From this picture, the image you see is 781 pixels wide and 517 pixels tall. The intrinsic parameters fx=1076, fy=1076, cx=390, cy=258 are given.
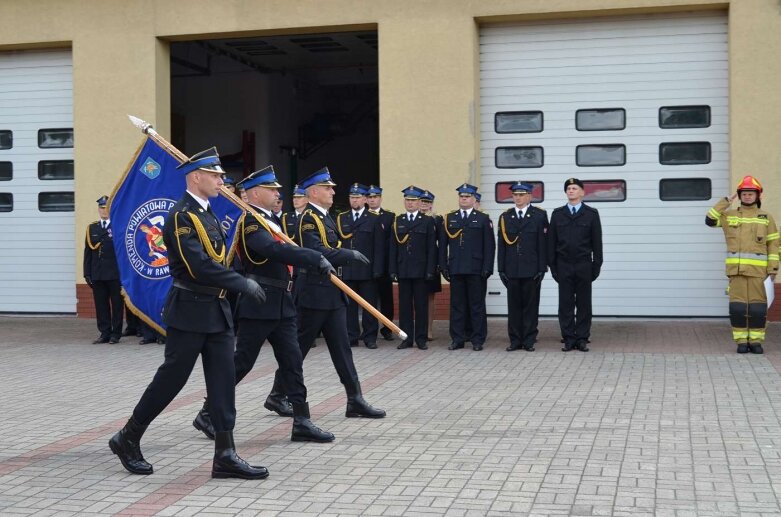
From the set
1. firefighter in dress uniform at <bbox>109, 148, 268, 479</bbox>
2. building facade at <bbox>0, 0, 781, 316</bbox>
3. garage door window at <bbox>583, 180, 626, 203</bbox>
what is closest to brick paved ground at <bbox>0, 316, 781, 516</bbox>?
firefighter in dress uniform at <bbox>109, 148, 268, 479</bbox>

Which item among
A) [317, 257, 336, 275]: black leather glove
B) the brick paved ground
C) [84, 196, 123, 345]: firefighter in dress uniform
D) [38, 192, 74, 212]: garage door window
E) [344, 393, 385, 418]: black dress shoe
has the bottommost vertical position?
the brick paved ground

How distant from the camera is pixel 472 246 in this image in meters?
13.2

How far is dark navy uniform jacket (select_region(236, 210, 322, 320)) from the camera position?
7.15 m

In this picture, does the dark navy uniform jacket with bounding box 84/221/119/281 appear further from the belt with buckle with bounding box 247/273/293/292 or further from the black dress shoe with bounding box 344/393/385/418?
the belt with buckle with bounding box 247/273/293/292

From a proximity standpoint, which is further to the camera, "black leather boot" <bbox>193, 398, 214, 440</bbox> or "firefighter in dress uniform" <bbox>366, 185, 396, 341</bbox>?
"firefighter in dress uniform" <bbox>366, 185, 396, 341</bbox>

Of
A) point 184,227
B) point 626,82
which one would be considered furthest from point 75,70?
point 184,227

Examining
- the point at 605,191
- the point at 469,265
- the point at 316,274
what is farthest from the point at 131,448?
the point at 605,191

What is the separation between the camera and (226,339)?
6.60m

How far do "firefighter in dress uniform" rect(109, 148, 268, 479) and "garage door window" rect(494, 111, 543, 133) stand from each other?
9.88 meters

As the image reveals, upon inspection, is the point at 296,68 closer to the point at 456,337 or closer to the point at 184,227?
the point at 456,337

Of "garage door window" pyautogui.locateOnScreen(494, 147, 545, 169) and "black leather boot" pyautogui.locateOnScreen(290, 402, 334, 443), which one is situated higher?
"garage door window" pyautogui.locateOnScreen(494, 147, 545, 169)

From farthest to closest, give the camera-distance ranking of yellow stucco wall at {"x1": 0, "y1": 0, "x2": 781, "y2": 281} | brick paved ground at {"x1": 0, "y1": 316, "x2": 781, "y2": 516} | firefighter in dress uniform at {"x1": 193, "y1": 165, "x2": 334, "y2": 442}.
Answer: yellow stucco wall at {"x1": 0, "y1": 0, "x2": 781, "y2": 281}
firefighter in dress uniform at {"x1": 193, "y1": 165, "x2": 334, "y2": 442}
brick paved ground at {"x1": 0, "y1": 316, "x2": 781, "y2": 516}

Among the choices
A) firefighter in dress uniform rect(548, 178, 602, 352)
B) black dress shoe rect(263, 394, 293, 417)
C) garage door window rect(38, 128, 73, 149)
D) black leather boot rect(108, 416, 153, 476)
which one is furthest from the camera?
garage door window rect(38, 128, 73, 149)

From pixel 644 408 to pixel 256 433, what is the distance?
3151mm
